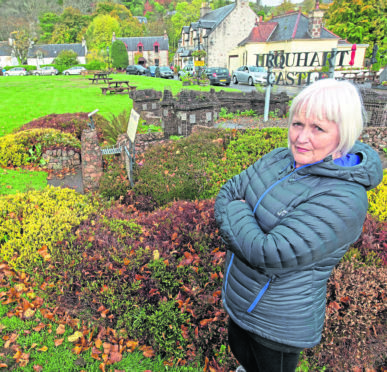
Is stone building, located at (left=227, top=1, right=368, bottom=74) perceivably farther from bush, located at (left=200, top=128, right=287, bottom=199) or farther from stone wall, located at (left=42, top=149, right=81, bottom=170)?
stone wall, located at (left=42, top=149, right=81, bottom=170)

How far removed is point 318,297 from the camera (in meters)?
1.67

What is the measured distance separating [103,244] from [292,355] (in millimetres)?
2240

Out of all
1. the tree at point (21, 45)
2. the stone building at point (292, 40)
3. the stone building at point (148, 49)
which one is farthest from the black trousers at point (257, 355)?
the tree at point (21, 45)

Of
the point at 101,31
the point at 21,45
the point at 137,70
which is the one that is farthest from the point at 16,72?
the point at 21,45

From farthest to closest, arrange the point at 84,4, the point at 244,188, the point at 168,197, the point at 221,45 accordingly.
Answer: the point at 84,4
the point at 221,45
the point at 168,197
the point at 244,188

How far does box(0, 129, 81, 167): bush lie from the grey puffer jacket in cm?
729

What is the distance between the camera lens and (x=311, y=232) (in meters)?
1.40

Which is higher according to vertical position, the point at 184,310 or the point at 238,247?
the point at 238,247

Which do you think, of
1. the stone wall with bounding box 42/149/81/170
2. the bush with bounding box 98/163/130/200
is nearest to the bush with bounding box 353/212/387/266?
the bush with bounding box 98/163/130/200

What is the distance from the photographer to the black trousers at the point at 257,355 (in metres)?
1.77

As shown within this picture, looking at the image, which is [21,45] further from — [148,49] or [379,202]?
[379,202]

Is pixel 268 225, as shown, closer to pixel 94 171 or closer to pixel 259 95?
pixel 94 171

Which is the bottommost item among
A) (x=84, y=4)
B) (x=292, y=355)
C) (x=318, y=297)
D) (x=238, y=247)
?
(x=292, y=355)

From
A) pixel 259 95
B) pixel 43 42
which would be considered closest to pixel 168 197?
pixel 259 95
